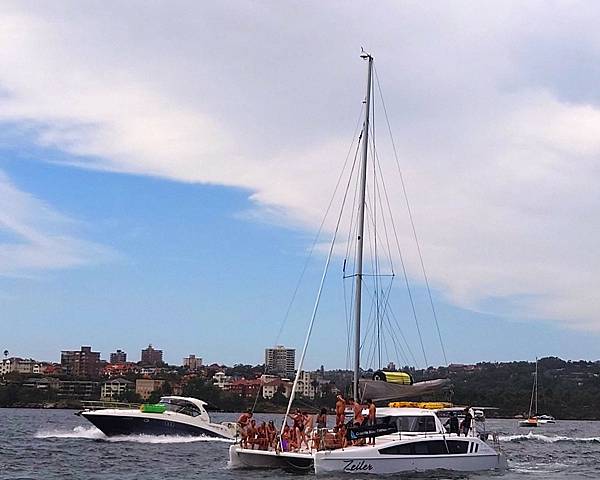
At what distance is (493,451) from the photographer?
40594 millimetres

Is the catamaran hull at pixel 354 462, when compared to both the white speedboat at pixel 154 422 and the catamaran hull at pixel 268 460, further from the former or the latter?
the white speedboat at pixel 154 422

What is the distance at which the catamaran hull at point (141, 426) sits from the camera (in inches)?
2330

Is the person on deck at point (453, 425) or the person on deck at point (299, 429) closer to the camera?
the person on deck at point (299, 429)

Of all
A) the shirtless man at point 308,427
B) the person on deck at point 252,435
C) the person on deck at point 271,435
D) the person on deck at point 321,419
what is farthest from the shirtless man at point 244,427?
the person on deck at point 321,419

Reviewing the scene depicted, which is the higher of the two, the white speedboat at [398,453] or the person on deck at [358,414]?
the person on deck at [358,414]

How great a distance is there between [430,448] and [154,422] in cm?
2531

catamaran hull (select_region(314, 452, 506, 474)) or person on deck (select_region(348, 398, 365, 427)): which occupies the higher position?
person on deck (select_region(348, 398, 365, 427))

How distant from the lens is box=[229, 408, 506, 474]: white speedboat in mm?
35875

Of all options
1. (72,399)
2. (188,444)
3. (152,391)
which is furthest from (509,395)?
(188,444)

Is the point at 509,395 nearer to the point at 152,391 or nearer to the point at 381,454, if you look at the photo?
the point at 152,391

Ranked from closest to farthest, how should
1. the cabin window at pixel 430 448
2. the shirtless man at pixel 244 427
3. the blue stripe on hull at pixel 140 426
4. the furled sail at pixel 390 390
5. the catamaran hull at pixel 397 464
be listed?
the catamaran hull at pixel 397 464 < the cabin window at pixel 430 448 < the shirtless man at pixel 244 427 < the furled sail at pixel 390 390 < the blue stripe on hull at pixel 140 426

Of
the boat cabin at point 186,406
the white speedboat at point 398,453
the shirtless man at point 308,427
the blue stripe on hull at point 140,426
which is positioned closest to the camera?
the white speedboat at point 398,453

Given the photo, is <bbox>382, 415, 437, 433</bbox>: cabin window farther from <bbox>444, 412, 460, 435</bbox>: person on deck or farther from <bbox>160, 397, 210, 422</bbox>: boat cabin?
<bbox>160, 397, 210, 422</bbox>: boat cabin

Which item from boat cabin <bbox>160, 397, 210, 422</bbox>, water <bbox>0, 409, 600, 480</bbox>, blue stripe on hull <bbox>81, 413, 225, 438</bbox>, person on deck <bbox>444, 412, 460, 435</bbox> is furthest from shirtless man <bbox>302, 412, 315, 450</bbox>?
boat cabin <bbox>160, 397, 210, 422</bbox>
